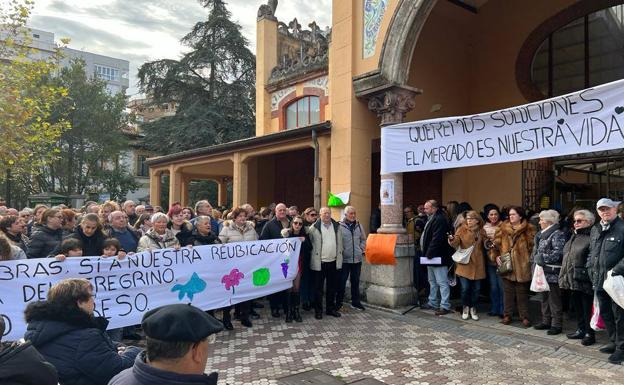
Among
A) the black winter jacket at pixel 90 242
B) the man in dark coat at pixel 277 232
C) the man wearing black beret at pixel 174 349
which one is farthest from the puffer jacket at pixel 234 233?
the man wearing black beret at pixel 174 349

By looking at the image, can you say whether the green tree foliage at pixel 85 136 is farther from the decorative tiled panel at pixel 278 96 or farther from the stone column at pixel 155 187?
the decorative tiled panel at pixel 278 96

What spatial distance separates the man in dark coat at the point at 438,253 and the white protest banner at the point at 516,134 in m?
0.93

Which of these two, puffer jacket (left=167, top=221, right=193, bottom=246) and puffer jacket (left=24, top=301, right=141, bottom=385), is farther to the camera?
puffer jacket (left=167, top=221, right=193, bottom=246)

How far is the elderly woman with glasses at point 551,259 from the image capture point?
617 centimetres

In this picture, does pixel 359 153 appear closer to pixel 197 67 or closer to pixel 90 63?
pixel 197 67

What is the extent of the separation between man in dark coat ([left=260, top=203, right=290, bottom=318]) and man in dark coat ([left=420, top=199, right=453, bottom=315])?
2447mm

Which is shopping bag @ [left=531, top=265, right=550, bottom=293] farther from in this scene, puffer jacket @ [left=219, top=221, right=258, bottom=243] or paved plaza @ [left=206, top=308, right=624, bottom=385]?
puffer jacket @ [left=219, top=221, right=258, bottom=243]

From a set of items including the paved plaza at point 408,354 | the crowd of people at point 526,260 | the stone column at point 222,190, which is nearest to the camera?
the paved plaza at point 408,354

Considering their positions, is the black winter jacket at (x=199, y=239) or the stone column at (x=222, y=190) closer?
the black winter jacket at (x=199, y=239)

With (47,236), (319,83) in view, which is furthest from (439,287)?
(319,83)

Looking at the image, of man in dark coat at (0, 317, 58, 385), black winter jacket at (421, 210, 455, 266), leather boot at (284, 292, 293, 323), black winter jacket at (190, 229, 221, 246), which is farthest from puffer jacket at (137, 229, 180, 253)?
black winter jacket at (421, 210, 455, 266)

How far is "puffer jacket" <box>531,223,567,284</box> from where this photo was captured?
6.15 metres

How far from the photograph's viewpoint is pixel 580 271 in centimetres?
571

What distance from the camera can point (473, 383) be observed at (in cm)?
471
